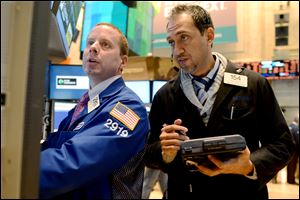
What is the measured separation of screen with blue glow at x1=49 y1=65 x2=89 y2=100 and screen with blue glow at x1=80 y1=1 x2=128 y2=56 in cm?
137

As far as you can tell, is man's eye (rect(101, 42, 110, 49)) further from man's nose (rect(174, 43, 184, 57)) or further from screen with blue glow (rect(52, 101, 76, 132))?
screen with blue glow (rect(52, 101, 76, 132))

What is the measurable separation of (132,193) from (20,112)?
70cm

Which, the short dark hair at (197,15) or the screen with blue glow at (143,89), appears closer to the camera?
the short dark hair at (197,15)

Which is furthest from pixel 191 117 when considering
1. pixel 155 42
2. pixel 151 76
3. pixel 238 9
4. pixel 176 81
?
pixel 238 9

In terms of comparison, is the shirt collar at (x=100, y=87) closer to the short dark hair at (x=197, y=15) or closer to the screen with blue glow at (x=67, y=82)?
the short dark hair at (x=197, y=15)

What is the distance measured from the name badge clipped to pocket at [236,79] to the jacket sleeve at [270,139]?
0.07 metres

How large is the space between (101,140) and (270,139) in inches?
31.1

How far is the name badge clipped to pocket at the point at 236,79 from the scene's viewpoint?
152 centimetres

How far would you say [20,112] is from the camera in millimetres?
707

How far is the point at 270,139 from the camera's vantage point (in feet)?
4.83

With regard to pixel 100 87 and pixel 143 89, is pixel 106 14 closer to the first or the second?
pixel 143 89

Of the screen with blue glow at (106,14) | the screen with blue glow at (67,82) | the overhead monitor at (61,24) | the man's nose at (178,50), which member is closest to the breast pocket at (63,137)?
the man's nose at (178,50)

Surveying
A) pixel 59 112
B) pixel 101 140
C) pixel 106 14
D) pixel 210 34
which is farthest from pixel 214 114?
pixel 106 14

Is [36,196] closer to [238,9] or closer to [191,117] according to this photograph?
[191,117]
